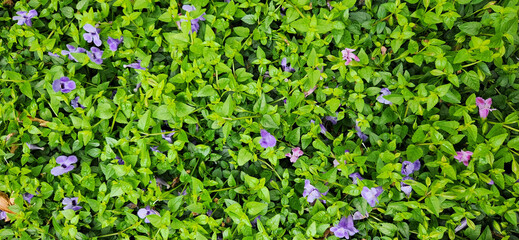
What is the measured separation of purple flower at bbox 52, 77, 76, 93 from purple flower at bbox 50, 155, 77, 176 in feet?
1.25

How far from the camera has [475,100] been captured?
5.77 ft

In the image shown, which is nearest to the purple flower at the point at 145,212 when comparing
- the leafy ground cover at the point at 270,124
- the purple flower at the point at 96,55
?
the leafy ground cover at the point at 270,124

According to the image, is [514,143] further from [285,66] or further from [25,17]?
[25,17]

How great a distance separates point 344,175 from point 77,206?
1.48 meters

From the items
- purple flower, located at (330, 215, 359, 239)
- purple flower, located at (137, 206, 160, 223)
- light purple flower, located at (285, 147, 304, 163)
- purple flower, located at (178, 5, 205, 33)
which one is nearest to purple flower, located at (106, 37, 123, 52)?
purple flower, located at (178, 5, 205, 33)

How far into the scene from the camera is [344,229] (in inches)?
69.1

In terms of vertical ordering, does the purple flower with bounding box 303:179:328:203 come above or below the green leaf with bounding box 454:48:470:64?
below

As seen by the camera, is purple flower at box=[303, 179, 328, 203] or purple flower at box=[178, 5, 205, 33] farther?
purple flower at box=[178, 5, 205, 33]

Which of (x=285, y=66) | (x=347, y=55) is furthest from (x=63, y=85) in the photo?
(x=347, y=55)

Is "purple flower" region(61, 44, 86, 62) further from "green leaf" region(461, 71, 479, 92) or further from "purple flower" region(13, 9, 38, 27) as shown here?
"green leaf" region(461, 71, 479, 92)

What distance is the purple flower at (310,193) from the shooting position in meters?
1.77

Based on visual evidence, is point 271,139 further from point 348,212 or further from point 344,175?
point 348,212

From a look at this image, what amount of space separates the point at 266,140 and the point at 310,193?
36cm

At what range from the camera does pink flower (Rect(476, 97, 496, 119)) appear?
5.82 feet
